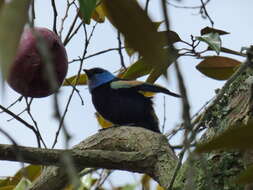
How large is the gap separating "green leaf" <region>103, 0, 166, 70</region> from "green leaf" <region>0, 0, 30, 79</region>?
0.41 feet

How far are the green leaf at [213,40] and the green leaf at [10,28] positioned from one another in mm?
1197

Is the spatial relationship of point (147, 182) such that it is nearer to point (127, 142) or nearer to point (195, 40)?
point (127, 142)

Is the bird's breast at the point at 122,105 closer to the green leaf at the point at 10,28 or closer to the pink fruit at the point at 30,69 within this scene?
the pink fruit at the point at 30,69

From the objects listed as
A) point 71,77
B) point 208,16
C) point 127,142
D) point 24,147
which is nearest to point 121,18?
point 24,147

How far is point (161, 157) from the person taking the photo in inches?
72.7

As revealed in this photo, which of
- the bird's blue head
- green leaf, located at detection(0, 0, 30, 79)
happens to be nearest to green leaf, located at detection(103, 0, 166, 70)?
green leaf, located at detection(0, 0, 30, 79)

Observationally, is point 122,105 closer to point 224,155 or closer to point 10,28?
point 224,155

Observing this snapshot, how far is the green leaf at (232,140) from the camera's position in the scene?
2.31ft

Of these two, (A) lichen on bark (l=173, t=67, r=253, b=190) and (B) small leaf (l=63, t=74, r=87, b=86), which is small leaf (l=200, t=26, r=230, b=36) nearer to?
(A) lichen on bark (l=173, t=67, r=253, b=190)

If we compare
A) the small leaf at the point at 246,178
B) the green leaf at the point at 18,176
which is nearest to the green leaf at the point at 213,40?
the green leaf at the point at 18,176

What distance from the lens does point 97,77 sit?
410 cm

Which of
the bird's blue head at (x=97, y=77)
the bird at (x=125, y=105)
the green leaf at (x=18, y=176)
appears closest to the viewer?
the green leaf at (x=18, y=176)

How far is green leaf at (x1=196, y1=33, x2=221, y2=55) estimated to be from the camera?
178cm

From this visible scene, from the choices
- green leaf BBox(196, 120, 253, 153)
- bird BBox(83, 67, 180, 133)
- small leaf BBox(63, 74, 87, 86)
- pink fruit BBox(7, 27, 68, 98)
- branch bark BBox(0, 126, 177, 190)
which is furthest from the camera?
bird BBox(83, 67, 180, 133)
